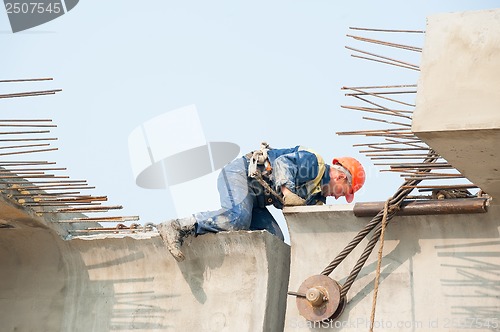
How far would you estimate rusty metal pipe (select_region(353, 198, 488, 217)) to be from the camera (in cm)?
809

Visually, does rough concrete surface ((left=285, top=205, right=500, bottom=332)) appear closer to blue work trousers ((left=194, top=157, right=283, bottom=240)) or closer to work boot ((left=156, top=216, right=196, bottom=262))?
blue work trousers ((left=194, top=157, right=283, bottom=240))

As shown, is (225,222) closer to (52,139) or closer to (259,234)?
(259,234)

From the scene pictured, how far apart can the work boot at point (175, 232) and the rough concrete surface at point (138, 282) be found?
159 millimetres

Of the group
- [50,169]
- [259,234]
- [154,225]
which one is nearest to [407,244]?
[259,234]

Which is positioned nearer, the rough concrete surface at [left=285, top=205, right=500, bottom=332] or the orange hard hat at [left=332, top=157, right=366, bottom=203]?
the rough concrete surface at [left=285, top=205, right=500, bottom=332]

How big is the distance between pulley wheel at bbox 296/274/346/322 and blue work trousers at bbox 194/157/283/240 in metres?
0.89

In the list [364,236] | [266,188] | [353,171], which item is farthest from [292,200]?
[353,171]

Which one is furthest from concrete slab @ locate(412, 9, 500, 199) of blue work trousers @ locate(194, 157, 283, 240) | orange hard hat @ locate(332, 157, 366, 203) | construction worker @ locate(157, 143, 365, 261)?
orange hard hat @ locate(332, 157, 366, 203)

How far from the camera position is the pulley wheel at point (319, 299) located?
8516mm

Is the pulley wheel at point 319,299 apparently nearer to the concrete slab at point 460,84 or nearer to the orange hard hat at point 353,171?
the orange hard hat at point 353,171

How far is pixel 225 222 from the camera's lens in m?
9.14

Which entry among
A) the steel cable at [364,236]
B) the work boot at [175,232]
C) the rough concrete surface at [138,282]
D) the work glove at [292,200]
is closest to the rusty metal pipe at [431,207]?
the steel cable at [364,236]

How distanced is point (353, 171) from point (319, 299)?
1.74 m

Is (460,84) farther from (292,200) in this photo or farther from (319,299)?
(292,200)
